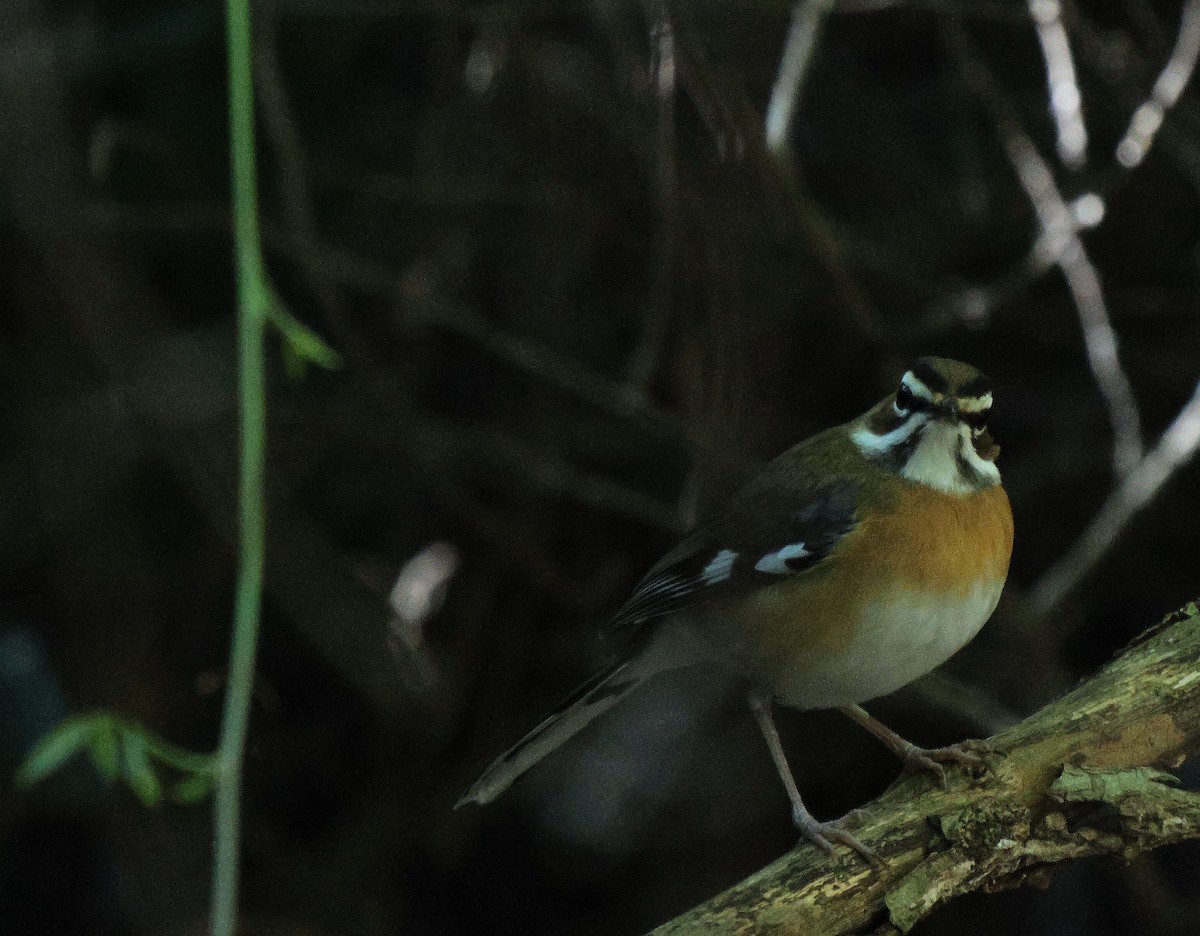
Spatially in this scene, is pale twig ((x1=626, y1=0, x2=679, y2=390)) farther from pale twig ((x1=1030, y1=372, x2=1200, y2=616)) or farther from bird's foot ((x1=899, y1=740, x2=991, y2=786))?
bird's foot ((x1=899, y1=740, x2=991, y2=786))

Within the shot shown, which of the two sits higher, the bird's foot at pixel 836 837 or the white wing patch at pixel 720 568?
the white wing patch at pixel 720 568

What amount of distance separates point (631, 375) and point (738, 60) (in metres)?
0.99

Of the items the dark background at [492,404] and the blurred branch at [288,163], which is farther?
the dark background at [492,404]

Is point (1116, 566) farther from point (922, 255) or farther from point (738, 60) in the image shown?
point (738, 60)

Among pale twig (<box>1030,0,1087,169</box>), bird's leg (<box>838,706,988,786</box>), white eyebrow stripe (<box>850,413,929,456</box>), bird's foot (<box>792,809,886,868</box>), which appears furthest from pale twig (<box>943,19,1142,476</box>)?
bird's foot (<box>792,809,886,868</box>)

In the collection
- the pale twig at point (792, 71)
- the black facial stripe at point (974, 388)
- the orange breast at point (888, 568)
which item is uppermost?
the pale twig at point (792, 71)

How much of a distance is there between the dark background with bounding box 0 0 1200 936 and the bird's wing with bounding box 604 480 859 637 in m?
0.75

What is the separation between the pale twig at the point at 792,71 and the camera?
372cm

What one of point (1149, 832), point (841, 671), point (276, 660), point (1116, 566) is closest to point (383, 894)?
point (276, 660)

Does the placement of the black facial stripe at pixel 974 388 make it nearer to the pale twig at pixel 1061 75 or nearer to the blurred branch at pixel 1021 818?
the blurred branch at pixel 1021 818

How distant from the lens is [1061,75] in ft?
13.2

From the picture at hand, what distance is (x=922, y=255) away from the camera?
4.85 metres

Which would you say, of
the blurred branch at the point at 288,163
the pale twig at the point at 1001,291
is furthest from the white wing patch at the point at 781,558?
the blurred branch at the point at 288,163

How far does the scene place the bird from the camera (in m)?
3.10
